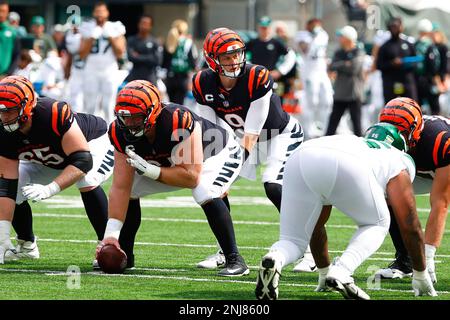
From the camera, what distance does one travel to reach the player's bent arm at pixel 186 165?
288 inches

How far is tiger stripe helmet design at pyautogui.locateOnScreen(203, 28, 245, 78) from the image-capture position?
26.3 ft

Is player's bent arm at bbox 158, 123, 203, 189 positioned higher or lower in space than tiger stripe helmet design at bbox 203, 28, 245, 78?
lower

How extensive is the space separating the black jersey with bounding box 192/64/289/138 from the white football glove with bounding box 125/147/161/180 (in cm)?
122

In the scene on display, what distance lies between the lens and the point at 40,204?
11969 millimetres

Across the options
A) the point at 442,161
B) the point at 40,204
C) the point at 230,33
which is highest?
the point at 230,33

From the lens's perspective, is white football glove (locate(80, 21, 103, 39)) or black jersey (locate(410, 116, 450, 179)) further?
white football glove (locate(80, 21, 103, 39))

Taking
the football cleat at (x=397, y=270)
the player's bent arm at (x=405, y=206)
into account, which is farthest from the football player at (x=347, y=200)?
the football cleat at (x=397, y=270)

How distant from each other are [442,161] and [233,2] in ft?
69.9

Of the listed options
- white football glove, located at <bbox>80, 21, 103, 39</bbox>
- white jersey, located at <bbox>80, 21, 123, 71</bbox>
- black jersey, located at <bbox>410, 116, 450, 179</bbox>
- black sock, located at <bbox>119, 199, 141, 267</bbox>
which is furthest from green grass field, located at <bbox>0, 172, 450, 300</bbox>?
white jersey, located at <bbox>80, 21, 123, 71</bbox>

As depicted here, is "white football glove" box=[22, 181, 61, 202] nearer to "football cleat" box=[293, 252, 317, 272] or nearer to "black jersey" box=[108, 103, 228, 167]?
"black jersey" box=[108, 103, 228, 167]

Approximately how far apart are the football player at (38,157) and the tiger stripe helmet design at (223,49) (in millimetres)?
1070

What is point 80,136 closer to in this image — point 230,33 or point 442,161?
point 230,33
